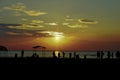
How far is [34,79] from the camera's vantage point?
28453 mm

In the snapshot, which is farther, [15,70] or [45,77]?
[15,70]

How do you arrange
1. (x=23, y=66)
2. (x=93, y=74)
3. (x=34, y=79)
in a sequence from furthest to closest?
(x=23, y=66) → (x=93, y=74) → (x=34, y=79)

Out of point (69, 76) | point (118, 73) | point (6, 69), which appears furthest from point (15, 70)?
point (118, 73)

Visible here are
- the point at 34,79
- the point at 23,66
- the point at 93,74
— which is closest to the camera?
the point at 34,79

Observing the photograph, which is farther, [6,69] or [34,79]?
[6,69]

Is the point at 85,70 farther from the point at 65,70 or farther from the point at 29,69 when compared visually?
the point at 29,69

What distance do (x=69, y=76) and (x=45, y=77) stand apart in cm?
247

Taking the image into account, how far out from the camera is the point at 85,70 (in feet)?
106

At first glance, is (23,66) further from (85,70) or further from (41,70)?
(85,70)

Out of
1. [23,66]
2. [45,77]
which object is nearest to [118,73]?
[45,77]

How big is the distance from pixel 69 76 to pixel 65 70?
2.27 m

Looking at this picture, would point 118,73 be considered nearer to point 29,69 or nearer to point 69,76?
point 69,76

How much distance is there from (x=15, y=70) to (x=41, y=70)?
2.78 meters

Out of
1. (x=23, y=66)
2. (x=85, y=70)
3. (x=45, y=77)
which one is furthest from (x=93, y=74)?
(x=23, y=66)
